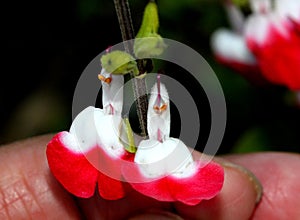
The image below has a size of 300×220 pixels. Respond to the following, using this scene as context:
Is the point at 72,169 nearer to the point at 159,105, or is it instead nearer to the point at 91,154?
the point at 91,154

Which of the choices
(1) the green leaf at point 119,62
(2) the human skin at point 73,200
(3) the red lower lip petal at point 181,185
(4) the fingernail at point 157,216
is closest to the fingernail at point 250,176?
(2) the human skin at point 73,200

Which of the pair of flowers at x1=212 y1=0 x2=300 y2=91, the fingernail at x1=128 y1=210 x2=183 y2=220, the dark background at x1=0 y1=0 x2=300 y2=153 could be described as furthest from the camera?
the dark background at x1=0 y1=0 x2=300 y2=153

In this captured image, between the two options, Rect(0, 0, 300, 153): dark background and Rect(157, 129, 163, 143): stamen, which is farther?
Rect(0, 0, 300, 153): dark background

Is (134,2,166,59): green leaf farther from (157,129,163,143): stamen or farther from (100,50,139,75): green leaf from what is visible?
(157,129,163,143): stamen

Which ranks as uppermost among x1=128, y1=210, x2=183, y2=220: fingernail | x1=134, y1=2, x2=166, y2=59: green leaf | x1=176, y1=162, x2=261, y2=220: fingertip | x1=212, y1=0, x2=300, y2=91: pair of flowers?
x1=134, y1=2, x2=166, y2=59: green leaf

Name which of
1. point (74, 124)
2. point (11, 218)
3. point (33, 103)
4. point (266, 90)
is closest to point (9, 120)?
point (33, 103)

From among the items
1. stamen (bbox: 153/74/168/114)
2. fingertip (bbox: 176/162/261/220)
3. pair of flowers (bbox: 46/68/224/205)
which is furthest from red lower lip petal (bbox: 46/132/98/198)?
fingertip (bbox: 176/162/261/220)

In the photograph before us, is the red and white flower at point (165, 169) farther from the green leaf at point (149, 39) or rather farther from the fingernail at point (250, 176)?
the fingernail at point (250, 176)

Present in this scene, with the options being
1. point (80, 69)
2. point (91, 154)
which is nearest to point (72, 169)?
point (91, 154)

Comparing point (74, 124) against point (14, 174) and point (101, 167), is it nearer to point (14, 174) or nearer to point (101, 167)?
point (101, 167)
